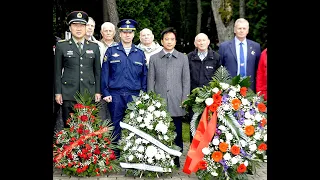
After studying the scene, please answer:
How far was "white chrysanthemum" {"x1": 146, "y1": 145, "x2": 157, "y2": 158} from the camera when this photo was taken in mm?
6905

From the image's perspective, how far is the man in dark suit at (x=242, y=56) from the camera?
26.0 ft

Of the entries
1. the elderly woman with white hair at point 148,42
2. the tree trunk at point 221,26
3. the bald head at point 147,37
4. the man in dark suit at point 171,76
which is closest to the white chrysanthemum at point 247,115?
the man in dark suit at point 171,76

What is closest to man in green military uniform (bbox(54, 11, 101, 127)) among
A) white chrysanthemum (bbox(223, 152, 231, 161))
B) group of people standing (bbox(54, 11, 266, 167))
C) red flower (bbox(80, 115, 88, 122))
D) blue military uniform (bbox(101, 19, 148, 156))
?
group of people standing (bbox(54, 11, 266, 167))

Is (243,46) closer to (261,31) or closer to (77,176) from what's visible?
(77,176)

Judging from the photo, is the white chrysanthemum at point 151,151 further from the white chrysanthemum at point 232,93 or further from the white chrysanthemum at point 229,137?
the white chrysanthemum at point 232,93

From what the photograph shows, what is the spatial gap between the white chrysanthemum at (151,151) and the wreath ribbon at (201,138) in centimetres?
50

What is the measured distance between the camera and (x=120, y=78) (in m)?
7.60

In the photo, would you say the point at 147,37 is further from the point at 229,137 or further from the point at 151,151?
the point at 229,137

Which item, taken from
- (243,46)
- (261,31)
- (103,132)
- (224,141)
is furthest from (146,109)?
(261,31)

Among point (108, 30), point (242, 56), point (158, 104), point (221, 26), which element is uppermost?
point (221, 26)

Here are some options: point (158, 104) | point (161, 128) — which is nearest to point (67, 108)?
point (158, 104)

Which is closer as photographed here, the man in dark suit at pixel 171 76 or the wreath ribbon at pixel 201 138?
the wreath ribbon at pixel 201 138

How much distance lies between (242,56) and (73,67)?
2.60 metres

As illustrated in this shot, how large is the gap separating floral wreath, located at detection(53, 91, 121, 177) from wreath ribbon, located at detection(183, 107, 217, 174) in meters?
1.11
